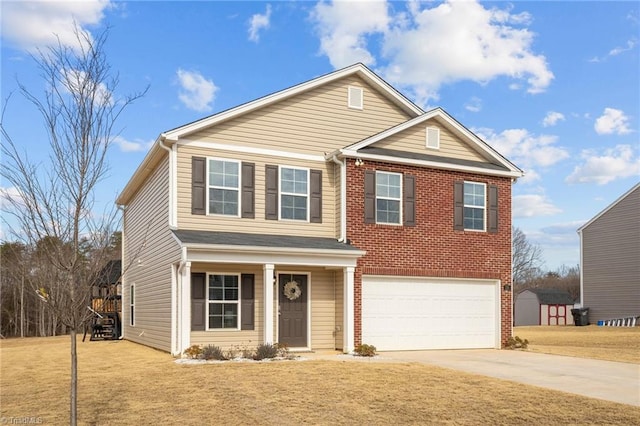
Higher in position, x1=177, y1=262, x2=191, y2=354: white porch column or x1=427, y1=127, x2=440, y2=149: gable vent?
x1=427, y1=127, x2=440, y2=149: gable vent

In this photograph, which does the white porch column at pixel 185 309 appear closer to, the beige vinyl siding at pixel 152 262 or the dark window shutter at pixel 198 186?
the beige vinyl siding at pixel 152 262

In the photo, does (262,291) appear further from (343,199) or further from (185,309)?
(343,199)

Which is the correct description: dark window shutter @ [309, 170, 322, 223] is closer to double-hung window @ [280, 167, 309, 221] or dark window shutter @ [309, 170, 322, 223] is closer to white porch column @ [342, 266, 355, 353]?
double-hung window @ [280, 167, 309, 221]

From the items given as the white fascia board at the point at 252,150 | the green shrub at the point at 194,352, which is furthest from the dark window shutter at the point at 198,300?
the white fascia board at the point at 252,150

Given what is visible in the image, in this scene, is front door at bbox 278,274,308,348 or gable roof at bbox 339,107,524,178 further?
gable roof at bbox 339,107,524,178

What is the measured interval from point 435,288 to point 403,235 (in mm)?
1926

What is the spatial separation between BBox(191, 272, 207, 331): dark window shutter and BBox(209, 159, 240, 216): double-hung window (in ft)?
5.77

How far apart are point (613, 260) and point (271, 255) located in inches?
945

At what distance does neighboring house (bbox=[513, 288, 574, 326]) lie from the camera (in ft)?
144

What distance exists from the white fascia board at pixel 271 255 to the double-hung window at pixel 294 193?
172 centimetres

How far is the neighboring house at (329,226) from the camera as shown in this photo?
15.9 metres

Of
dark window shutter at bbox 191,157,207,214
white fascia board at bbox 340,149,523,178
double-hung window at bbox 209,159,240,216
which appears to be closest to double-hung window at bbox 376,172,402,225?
white fascia board at bbox 340,149,523,178

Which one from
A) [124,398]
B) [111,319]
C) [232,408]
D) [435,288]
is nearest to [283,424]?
[232,408]

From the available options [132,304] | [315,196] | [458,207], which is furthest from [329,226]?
[132,304]
